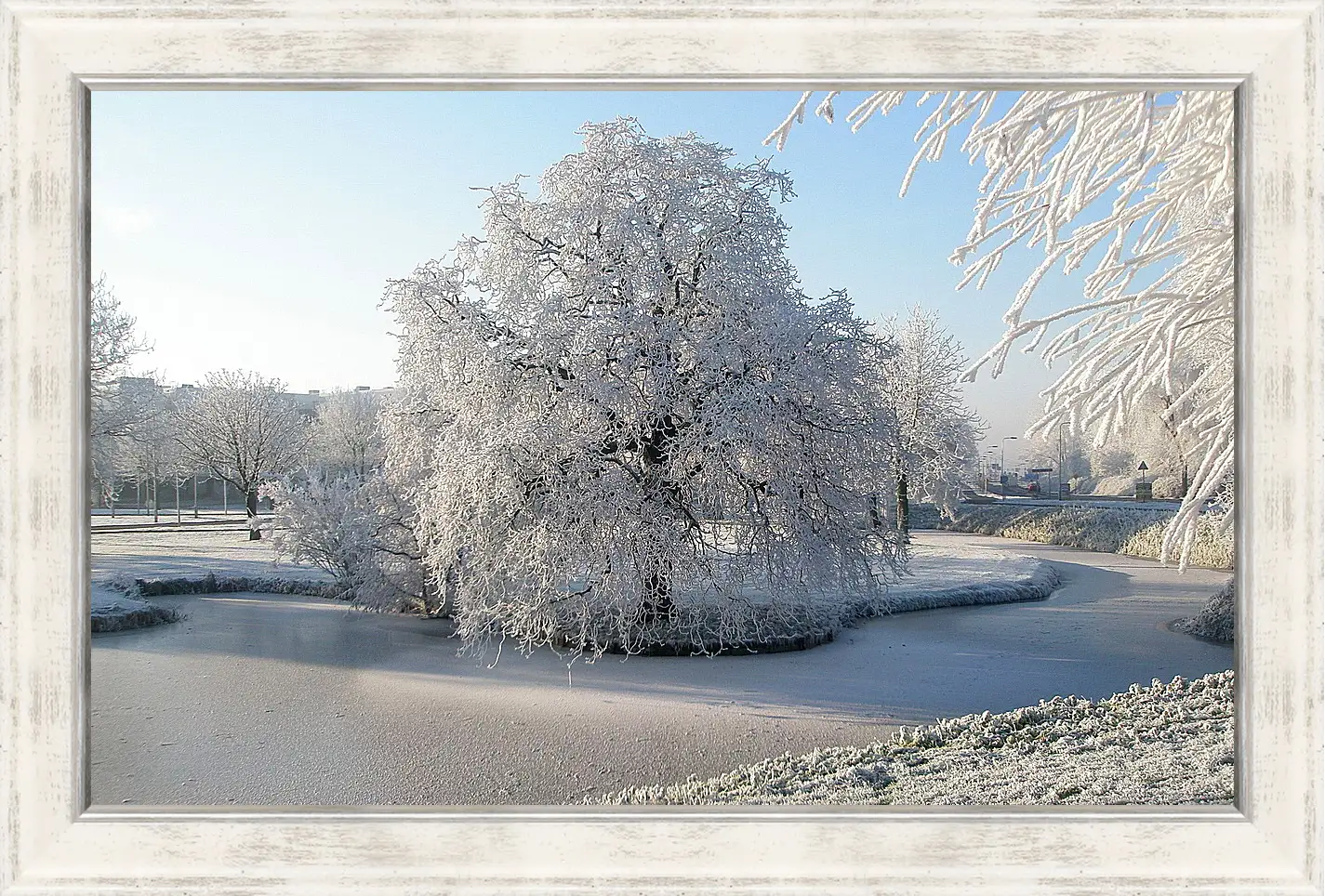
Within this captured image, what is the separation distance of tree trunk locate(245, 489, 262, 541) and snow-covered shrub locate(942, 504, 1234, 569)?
402cm

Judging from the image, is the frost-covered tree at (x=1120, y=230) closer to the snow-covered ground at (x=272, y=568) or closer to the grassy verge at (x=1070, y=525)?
the grassy verge at (x=1070, y=525)

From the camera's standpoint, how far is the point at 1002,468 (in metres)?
3.80

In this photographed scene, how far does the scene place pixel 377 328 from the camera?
3273 millimetres

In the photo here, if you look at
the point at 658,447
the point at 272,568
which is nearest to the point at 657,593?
the point at 658,447

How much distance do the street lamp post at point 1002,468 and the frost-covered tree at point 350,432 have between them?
3096 millimetres

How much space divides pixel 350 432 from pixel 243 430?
1.92 ft

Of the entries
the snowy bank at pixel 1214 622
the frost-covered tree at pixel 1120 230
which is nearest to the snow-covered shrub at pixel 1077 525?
the snowy bank at pixel 1214 622

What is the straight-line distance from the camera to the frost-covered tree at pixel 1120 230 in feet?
7.50

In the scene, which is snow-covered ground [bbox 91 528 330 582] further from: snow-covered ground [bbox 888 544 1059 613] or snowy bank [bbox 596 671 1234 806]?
snow-covered ground [bbox 888 544 1059 613]

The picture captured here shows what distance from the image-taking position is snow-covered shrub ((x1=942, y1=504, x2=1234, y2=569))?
4.20m

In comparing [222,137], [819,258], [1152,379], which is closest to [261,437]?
[222,137]

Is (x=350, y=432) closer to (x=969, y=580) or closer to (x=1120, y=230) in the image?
(x=1120, y=230)
